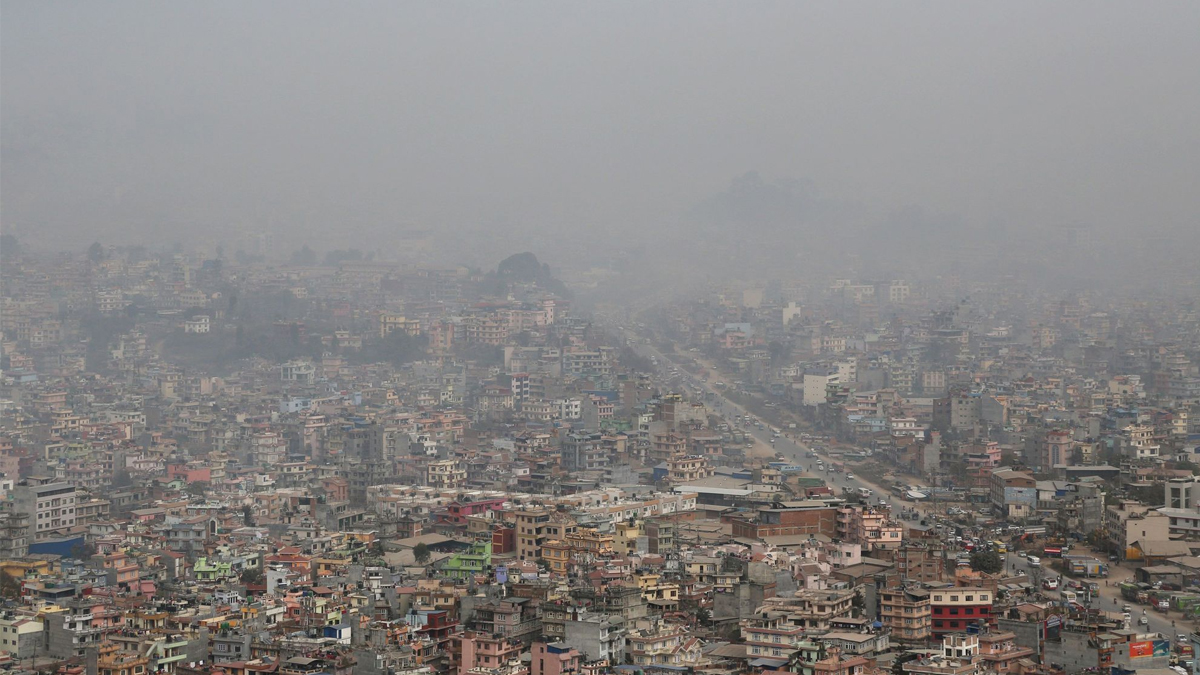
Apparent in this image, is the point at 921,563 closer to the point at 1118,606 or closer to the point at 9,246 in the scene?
the point at 1118,606

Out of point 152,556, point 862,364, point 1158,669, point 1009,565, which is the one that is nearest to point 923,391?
point 862,364

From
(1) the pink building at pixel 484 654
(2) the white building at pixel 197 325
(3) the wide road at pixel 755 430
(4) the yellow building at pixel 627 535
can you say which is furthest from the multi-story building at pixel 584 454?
(2) the white building at pixel 197 325

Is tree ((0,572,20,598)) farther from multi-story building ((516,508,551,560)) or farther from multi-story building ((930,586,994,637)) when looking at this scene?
multi-story building ((930,586,994,637))

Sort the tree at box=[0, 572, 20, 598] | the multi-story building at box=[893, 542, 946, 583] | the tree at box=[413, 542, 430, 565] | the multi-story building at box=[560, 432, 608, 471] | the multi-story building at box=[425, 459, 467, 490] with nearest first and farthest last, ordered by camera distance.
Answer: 1. the multi-story building at box=[893, 542, 946, 583]
2. the tree at box=[0, 572, 20, 598]
3. the tree at box=[413, 542, 430, 565]
4. the multi-story building at box=[425, 459, 467, 490]
5. the multi-story building at box=[560, 432, 608, 471]

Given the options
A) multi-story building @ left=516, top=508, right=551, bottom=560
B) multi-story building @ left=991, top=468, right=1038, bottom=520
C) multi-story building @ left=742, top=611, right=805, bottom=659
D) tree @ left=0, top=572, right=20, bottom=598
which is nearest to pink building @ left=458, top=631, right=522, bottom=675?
multi-story building @ left=742, top=611, right=805, bottom=659

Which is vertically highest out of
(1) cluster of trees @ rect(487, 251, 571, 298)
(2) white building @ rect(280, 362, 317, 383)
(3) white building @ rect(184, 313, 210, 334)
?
(1) cluster of trees @ rect(487, 251, 571, 298)
